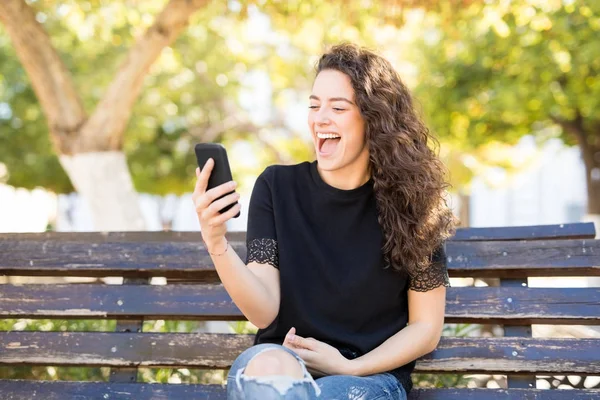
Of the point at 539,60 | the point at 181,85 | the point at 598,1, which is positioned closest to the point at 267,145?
the point at 181,85

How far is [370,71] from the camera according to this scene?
289 cm

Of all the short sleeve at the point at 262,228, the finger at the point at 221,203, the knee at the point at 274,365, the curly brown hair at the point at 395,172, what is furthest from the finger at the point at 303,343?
the finger at the point at 221,203

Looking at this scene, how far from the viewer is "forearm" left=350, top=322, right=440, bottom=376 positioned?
8.72 feet

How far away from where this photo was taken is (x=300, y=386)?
2270mm

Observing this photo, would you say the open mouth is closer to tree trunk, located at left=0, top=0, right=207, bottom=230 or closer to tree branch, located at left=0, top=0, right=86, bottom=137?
tree trunk, located at left=0, top=0, right=207, bottom=230

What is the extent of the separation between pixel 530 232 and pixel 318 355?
140 centimetres

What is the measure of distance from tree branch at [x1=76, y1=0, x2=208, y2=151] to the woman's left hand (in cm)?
504

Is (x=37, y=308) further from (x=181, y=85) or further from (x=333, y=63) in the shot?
(x=181, y=85)

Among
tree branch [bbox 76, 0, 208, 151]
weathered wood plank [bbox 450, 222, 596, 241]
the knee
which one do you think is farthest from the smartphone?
tree branch [bbox 76, 0, 208, 151]

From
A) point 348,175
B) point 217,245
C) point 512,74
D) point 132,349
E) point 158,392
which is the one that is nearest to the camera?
point 217,245

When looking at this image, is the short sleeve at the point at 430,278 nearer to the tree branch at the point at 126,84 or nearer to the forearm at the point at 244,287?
the forearm at the point at 244,287

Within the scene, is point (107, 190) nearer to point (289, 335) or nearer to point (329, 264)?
point (329, 264)

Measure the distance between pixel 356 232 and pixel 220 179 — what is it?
779 millimetres

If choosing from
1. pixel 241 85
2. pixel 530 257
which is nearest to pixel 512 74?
pixel 241 85
